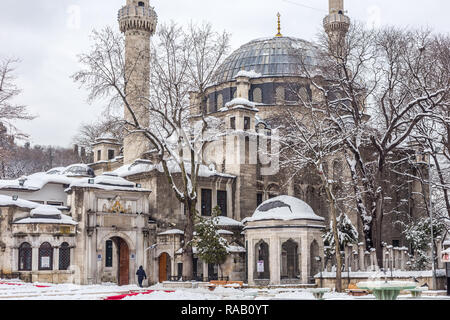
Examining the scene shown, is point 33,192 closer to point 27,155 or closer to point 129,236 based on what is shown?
point 129,236

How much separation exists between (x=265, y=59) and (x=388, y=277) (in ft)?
89.7

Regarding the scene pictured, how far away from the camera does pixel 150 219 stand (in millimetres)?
38000

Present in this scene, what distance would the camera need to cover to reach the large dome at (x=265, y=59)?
5249 centimetres

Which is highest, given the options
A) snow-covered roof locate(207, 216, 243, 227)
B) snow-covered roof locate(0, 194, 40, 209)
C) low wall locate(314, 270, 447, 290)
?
snow-covered roof locate(0, 194, 40, 209)

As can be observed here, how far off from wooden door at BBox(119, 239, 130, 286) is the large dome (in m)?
20.6

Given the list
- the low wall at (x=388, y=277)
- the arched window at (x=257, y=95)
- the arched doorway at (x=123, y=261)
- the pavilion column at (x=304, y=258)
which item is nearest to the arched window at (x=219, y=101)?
the arched window at (x=257, y=95)

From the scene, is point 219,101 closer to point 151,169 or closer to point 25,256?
point 151,169

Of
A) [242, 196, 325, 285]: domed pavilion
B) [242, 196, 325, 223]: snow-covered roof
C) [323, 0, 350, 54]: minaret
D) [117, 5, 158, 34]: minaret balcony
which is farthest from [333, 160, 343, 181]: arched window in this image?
[117, 5, 158, 34]: minaret balcony

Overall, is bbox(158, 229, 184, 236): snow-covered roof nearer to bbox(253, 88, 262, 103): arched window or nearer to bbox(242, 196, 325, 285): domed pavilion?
bbox(242, 196, 325, 285): domed pavilion

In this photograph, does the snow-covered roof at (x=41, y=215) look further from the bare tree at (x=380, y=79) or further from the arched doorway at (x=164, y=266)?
the bare tree at (x=380, y=79)

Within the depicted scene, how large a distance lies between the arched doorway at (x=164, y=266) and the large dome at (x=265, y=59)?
19239 mm

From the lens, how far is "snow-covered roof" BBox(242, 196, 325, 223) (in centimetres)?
3512

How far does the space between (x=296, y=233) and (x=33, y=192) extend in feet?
51.5
